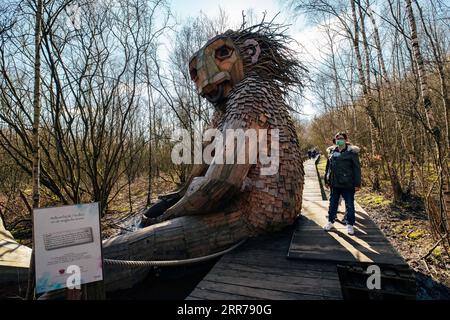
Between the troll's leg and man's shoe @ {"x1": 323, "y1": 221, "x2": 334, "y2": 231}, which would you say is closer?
the troll's leg

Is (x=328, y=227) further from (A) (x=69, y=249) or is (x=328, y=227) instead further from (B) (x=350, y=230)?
(A) (x=69, y=249)

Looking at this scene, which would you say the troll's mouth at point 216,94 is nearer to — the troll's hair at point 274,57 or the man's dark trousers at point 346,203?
the troll's hair at point 274,57

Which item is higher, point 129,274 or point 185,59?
point 185,59

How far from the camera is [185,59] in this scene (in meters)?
10.8

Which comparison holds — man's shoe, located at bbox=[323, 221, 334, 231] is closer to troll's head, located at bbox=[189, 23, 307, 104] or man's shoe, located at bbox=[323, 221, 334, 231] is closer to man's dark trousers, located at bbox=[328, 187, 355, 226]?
man's dark trousers, located at bbox=[328, 187, 355, 226]

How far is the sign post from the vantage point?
1339 millimetres

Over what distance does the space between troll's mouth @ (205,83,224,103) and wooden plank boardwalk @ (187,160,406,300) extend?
2145 millimetres

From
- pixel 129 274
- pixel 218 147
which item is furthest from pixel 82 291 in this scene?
pixel 218 147

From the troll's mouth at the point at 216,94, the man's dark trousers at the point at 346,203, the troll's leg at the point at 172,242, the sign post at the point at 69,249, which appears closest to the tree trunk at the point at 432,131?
the man's dark trousers at the point at 346,203

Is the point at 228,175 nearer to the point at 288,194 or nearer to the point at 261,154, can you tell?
the point at 261,154

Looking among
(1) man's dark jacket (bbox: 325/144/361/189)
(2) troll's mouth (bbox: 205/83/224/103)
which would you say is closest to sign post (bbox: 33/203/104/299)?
(2) troll's mouth (bbox: 205/83/224/103)

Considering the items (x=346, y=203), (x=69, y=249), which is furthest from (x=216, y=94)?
(x=69, y=249)

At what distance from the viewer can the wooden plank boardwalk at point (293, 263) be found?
78.0 inches
